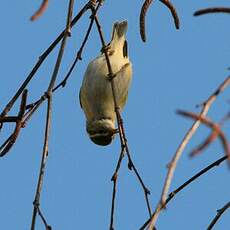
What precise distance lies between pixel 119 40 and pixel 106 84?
50 cm

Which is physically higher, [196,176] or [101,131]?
[101,131]

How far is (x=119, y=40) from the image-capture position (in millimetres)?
5441

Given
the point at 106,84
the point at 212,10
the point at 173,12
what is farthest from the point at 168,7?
the point at 106,84

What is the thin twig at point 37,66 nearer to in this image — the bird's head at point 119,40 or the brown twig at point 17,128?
the brown twig at point 17,128

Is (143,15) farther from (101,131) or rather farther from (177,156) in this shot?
Result: (101,131)

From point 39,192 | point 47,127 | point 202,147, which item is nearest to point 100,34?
point 47,127

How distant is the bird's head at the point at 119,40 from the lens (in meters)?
5.38

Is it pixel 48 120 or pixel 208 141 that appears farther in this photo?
pixel 48 120

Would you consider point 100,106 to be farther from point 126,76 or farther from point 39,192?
point 39,192

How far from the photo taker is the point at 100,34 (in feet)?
9.35

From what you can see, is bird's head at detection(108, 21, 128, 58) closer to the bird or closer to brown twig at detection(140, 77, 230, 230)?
the bird

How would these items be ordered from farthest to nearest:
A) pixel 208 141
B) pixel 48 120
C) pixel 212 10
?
pixel 48 120
pixel 212 10
pixel 208 141

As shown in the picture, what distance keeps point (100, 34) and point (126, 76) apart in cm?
245

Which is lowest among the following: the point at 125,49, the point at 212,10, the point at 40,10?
the point at 212,10
